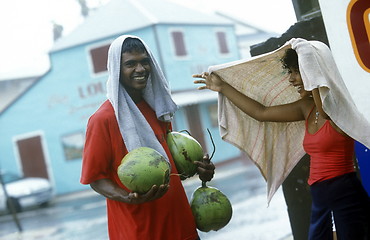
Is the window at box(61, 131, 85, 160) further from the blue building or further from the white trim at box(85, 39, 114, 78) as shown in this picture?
the white trim at box(85, 39, 114, 78)

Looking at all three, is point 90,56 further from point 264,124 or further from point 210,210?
point 210,210

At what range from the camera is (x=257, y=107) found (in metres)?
3.10

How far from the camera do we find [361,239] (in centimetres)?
261

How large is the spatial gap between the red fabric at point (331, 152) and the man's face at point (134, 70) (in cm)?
100

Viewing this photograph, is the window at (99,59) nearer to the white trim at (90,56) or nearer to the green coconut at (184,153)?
the white trim at (90,56)

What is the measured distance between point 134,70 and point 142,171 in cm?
61

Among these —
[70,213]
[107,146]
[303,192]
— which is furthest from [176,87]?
[107,146]

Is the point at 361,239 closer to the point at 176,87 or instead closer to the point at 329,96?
the point at 329,96

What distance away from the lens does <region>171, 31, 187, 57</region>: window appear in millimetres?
21231

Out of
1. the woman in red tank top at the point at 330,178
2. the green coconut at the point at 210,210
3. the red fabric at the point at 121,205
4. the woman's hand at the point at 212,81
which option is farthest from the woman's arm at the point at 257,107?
the red fabric at the point at 121,205

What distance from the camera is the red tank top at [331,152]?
2613mm

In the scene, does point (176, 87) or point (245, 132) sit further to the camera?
point (176, 87)

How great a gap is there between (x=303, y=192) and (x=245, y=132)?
96cm

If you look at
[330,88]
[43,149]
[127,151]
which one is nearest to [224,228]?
[127,151]
